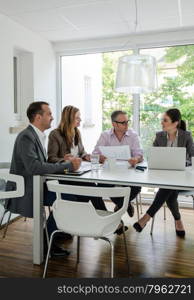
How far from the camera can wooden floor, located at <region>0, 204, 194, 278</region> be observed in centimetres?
239

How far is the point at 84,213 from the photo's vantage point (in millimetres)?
1908

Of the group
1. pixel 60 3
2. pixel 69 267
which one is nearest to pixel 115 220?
pixel 69 267

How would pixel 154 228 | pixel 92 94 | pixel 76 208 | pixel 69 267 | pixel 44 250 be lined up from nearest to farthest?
pixel 76 208, pixel 69 267, pixel 44 250, pixel 154 228, pixel 92 94

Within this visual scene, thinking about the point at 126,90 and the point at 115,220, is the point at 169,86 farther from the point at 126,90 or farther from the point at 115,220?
the point at 115,220

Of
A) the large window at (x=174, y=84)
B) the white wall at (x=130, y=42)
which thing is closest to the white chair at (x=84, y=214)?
the large window at (x=174, y=84)

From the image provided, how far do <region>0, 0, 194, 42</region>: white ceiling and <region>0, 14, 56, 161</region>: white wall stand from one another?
112mm

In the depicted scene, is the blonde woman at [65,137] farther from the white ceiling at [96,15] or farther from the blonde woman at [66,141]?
the white ceiling at [96,15]

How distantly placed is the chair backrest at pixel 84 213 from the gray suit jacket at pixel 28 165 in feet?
1.61

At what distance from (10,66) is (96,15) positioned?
1.12 meters

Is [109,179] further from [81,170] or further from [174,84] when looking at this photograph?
[174,84]

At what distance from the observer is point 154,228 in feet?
11.2

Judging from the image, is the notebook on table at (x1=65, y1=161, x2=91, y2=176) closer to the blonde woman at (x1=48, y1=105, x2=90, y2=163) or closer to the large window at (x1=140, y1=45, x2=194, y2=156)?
the blonde woman at (x1=48, y1=105, x2=90, y2=163)

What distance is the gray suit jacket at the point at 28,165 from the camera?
7.98 feet

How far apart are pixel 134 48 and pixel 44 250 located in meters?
2.91
